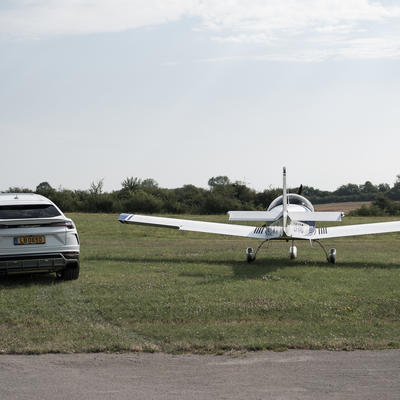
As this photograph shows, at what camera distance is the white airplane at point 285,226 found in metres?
14.8

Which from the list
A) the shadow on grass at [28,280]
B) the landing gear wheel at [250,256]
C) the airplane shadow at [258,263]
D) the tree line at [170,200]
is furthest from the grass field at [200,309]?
the tree line at [170,200]

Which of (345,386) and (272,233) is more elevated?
(272,233)

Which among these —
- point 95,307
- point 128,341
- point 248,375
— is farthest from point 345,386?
point 95,307

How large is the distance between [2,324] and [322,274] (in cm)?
719

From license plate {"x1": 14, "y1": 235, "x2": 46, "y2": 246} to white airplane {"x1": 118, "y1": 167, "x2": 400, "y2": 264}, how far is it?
5665 millimetres

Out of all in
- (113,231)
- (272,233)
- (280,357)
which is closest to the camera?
(280,357)

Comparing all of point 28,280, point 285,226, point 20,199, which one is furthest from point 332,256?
point 20,199

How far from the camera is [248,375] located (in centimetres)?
541

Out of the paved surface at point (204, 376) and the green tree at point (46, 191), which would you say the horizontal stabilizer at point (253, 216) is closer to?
the paved surface at point (204, 376)

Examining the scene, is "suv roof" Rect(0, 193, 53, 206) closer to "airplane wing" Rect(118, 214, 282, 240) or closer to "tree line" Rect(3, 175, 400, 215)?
"airplane wing" Rect(118, 214, 282, 240)

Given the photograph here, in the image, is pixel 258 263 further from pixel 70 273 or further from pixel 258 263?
pixel 70 273

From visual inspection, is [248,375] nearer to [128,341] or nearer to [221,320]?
[128,341]

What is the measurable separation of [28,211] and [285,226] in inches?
249

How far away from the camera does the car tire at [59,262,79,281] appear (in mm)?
10898
